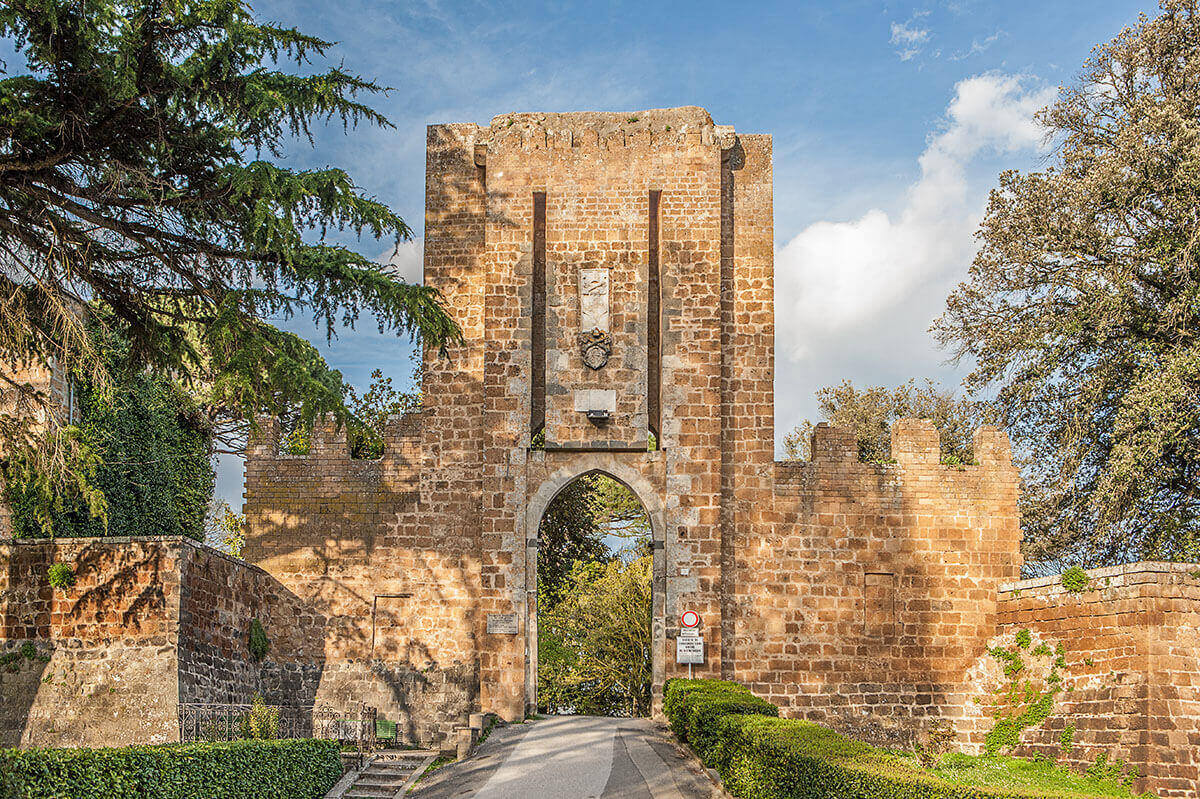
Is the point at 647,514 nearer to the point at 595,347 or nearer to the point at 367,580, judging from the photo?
the point at 595,347

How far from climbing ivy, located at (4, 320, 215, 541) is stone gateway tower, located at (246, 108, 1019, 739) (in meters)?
2.55

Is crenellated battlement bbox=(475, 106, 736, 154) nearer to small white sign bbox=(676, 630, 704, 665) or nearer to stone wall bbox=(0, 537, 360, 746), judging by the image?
small white sign bbox=(676, 630, 704, 665)

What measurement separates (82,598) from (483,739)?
5.68 metres

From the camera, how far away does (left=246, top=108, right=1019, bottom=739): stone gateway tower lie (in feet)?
59.3

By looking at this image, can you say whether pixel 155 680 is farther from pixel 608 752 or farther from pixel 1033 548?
pixel 1033 548

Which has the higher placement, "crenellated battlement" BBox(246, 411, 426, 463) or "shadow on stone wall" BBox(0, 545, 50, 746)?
"crenellated battlement" BBox(246, 411, 426, 463)

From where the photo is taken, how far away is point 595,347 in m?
18.5

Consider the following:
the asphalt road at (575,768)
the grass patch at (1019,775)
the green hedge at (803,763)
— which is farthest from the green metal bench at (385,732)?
the grass patch at (1019,775)

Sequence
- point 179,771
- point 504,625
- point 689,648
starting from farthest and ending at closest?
1. point 504,625
2. point 689,648
3. point 179,771

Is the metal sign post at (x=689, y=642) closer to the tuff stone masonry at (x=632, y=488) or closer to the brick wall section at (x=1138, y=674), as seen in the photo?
the tuff stone masonry at (x=632, y=488)

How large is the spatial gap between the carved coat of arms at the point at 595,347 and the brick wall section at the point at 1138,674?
25.1 feet

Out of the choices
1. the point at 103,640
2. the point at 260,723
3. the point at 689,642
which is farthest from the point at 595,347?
the point at 103,640

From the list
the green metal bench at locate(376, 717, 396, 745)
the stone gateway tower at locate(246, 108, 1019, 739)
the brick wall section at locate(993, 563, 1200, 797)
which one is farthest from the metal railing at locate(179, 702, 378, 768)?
the brick wall section at locate(993, 563, 1200, 797)

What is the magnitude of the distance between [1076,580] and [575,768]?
7.51 meters
